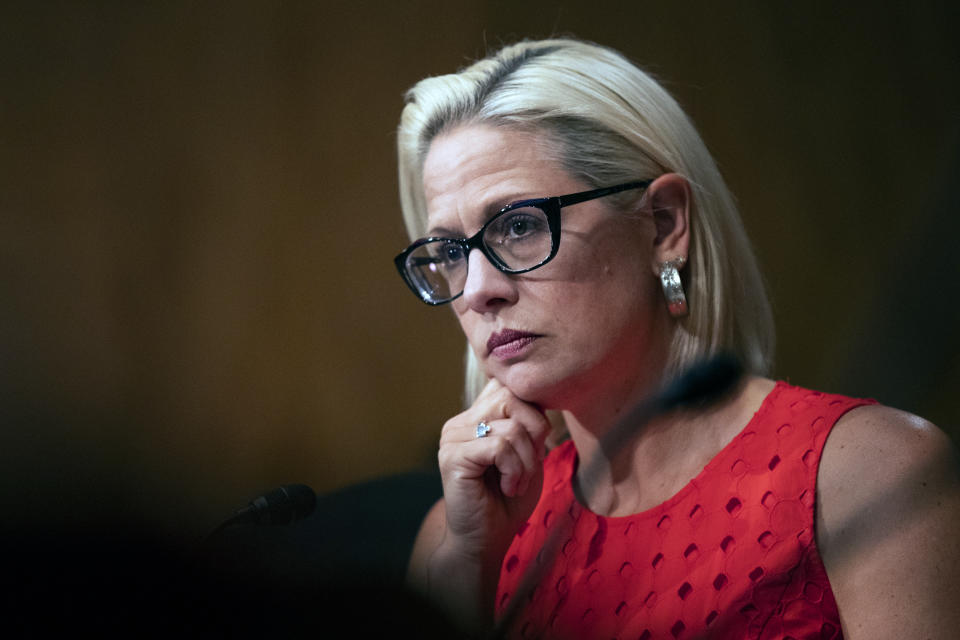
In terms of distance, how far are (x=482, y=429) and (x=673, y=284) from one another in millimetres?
266

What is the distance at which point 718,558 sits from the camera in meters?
0.85

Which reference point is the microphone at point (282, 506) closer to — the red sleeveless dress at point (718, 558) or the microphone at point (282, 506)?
the microphone at point (282, 506)

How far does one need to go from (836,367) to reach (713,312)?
145mm

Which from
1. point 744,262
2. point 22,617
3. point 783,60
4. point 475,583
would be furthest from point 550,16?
point 22,617

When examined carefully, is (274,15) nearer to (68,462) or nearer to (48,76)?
(48,76)

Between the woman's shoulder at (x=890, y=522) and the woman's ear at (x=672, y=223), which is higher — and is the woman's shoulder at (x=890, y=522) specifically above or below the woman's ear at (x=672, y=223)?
below

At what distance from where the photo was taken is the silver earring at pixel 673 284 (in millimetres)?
955

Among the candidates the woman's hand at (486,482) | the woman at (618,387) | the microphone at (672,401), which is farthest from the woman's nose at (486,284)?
the microphone at (672,401)

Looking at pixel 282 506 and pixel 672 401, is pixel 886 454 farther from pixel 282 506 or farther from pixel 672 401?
pixel 282 506

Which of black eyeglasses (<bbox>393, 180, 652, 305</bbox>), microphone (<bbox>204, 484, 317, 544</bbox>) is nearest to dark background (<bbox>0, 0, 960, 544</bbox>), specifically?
microphone (<bbox>204, 484, 317, 544</bbox>)

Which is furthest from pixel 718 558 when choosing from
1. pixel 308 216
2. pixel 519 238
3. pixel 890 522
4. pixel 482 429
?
pixel 308 216

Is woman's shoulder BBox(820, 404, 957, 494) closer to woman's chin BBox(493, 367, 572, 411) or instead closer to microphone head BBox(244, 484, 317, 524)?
woman's chin BBox(493, 367, 572, 411)

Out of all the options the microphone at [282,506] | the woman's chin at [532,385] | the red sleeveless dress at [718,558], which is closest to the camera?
the microphone at [282,506]

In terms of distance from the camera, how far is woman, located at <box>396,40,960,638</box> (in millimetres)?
821
